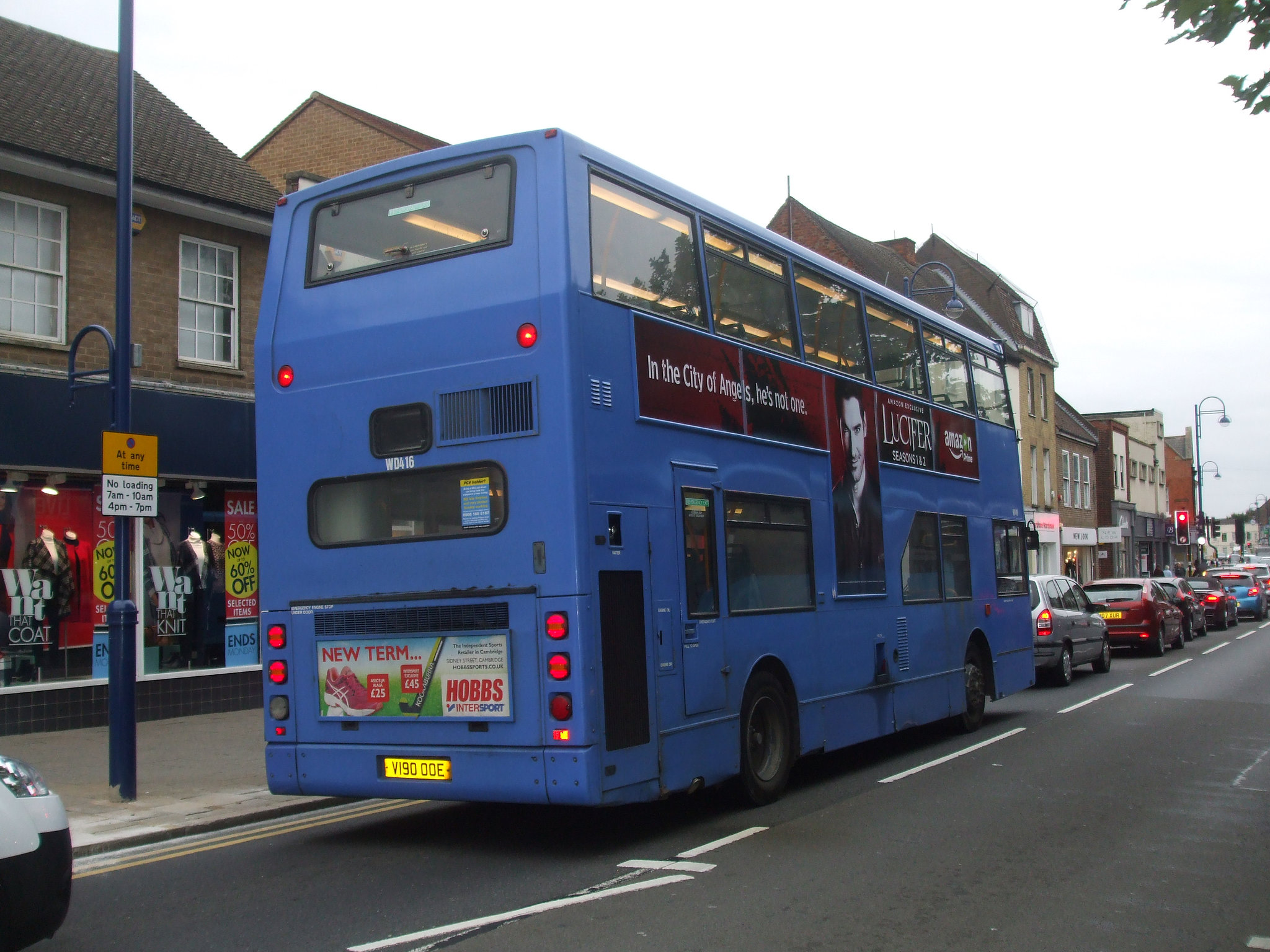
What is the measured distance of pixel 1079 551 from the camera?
55344mm

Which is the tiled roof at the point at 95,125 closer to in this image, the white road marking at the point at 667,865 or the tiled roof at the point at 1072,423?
the white road marking at the point at 667,865

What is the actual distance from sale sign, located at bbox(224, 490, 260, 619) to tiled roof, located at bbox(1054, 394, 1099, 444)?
43.0 metres

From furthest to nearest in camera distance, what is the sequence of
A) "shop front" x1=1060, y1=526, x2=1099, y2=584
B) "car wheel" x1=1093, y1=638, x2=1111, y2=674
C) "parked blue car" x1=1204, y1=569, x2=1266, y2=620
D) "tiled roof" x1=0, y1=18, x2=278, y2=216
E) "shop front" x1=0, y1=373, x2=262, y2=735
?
"shop front" x1=1060, y1=526, x2=1099, y2=584
"parked blue car" x1=1204, y1=569, x2=1266, y2=620
"car wheel" x1=1093, y1=638, x2=1111, y2=674
"tiled roof" x1=0, y1=18, x2=278, y2=216
"shop front" x1=0, y1=373, x2=262, y2=735

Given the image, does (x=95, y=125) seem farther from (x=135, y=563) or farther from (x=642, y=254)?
→ (x=642, y=254)

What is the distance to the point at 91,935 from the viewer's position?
588 cm

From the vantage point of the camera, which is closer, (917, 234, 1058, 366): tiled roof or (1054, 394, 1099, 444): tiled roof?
(917, 234, 1058, 366): tiled roof

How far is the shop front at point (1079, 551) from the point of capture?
5160 centimetres

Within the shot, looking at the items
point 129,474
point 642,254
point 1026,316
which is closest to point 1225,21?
point 642,254

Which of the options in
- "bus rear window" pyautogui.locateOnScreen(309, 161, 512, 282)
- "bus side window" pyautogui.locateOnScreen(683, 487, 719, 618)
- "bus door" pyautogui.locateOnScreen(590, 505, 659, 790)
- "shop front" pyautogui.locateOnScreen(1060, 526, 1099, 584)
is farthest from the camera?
"shop front" pyautogui.locateOnScreen(1060, 526, 1099, 584)

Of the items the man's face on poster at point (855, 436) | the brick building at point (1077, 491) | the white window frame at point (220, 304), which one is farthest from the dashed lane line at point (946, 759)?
the brick building at point (1077, 491)

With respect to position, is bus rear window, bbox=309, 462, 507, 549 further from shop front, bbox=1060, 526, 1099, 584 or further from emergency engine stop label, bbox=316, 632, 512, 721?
shop front, bbox=1060, 526, 1099, 584

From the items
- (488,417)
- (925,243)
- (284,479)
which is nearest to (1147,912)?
(488,417)

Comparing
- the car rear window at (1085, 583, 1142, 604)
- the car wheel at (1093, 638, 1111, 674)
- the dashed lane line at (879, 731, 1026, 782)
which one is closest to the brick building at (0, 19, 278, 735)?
the dashed lane line at (879, 731, 1026, 782)

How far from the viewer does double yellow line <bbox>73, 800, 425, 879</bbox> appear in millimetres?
7672
